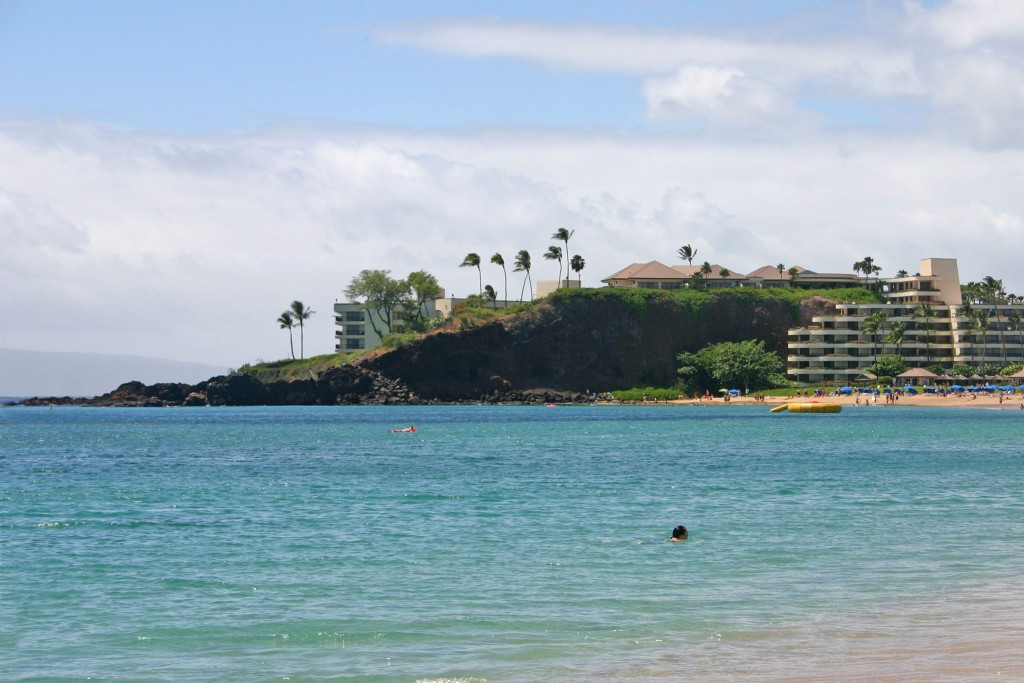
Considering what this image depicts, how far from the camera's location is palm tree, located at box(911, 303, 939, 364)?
17330 centimetres

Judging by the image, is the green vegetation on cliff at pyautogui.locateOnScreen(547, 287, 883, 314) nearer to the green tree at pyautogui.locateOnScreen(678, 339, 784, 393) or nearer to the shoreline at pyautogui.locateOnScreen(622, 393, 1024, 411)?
the green tree at pyautogui.locateOnScreen(678, 339, 784, 393)

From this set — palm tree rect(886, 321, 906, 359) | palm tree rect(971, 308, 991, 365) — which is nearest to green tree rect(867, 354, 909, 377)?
palm tree rect(886, 321, 906, 359)

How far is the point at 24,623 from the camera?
21.3 m

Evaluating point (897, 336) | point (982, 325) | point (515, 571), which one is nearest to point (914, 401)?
point (897, 336)

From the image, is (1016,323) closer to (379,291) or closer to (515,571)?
(379,291)

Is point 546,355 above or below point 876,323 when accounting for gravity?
below

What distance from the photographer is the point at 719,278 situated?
196 metres

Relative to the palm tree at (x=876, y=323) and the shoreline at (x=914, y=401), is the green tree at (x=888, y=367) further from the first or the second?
the shoreline at (x=914, y=401)

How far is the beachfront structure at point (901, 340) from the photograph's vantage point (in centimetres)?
17325

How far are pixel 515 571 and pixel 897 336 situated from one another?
154m

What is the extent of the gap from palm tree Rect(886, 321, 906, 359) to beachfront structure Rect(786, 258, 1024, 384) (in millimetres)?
197

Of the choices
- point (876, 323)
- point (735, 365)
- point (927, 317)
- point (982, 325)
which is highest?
point (927, 317)

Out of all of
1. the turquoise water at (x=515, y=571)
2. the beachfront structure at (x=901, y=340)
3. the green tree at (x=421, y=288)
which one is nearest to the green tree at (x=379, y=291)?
the green tree at (x=421, y=288)

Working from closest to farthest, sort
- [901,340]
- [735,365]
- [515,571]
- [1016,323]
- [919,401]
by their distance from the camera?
1. [515,571]
2. [919,401]
3. [735,365]
4. [901,340]
5. [1016,323]
